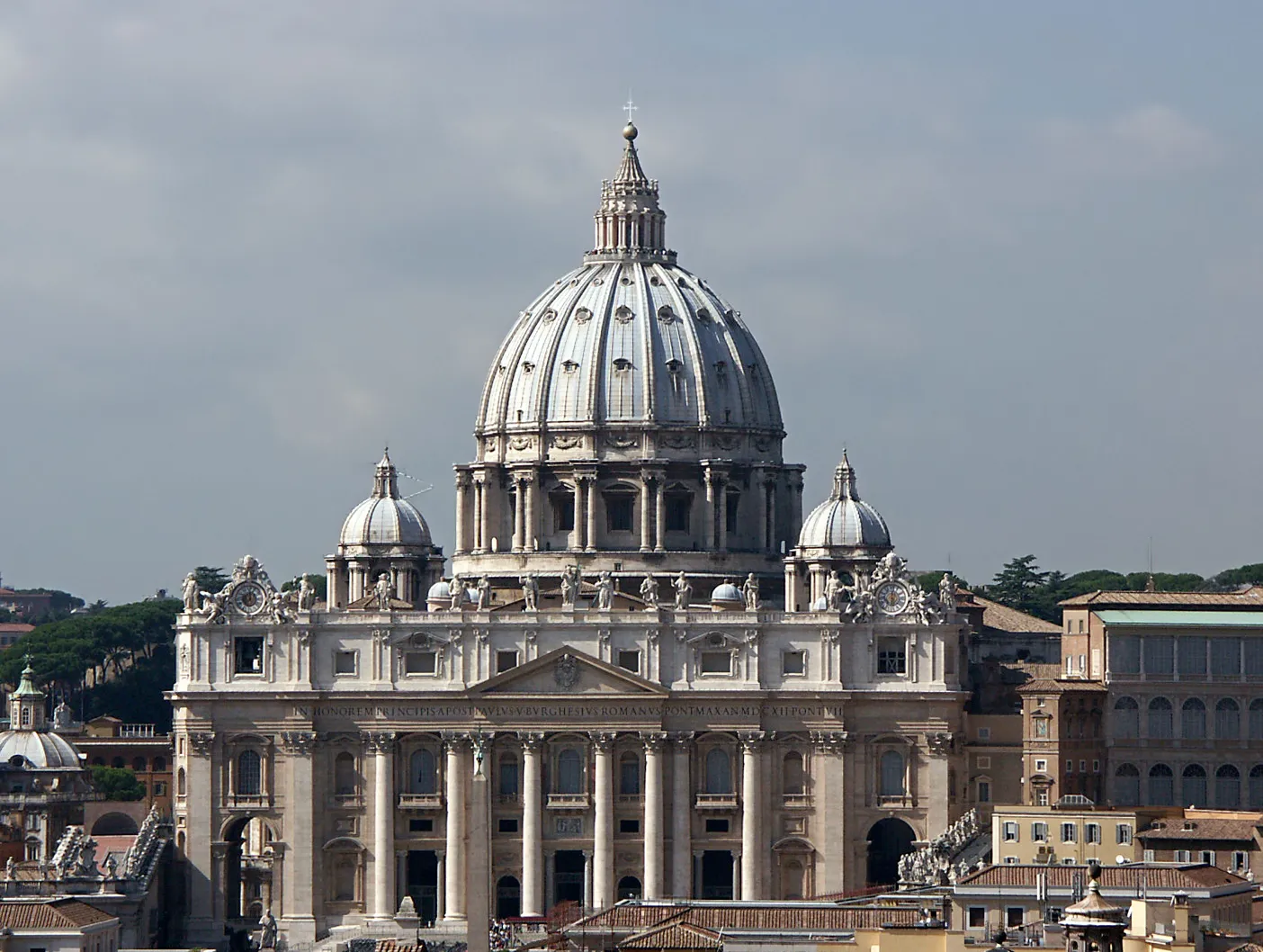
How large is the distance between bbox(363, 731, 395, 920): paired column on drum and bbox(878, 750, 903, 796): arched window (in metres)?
19.3

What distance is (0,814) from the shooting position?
19075 cm

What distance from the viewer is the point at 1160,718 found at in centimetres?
→ 17738

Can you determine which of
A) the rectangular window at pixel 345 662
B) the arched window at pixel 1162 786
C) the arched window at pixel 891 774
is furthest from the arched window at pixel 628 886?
the arched window at pixel 1162 786

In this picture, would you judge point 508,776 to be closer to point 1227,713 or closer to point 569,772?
point 569,772

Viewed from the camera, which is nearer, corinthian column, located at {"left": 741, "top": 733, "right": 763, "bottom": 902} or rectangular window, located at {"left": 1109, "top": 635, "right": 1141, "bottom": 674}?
corinthian column, located at {"left": 741, "top": 733, "right": 763, "bottom": 902}

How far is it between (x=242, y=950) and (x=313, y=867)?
634cm

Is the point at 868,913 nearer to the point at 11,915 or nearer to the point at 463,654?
the point at 11,915

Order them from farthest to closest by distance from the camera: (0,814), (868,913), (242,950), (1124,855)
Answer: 1. (0,814)
2. (242,950)
3. (1124,855)
4. (868,913)

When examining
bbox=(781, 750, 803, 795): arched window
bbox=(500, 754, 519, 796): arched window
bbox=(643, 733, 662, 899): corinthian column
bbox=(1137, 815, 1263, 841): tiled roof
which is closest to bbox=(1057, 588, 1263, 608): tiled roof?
bbox=(781, 750, 803, 795): arched window

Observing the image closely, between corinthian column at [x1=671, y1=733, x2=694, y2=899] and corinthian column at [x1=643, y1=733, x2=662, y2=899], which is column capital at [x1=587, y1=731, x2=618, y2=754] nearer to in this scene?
corinthian column at [x1=643, y1=733, x2=662, y2=899]

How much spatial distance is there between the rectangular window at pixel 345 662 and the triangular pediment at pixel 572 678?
5.06 metres

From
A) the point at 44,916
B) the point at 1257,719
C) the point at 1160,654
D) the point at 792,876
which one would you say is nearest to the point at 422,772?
the point at 792,876

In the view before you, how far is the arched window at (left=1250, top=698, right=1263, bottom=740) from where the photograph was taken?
579 feet

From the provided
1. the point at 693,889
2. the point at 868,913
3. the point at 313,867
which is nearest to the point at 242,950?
the point at 313,867
